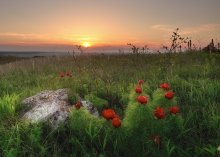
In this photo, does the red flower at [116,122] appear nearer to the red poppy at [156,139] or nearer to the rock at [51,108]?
the red poppy at [156,139]

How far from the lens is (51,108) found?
566cm

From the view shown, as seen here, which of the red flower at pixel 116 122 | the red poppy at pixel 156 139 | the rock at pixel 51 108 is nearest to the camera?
the red poppy at pixel 156 139

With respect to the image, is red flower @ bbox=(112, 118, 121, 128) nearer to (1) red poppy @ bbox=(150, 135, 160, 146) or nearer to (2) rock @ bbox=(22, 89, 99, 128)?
(1) red poppy @ bbox=(150, 135, 160, 146)

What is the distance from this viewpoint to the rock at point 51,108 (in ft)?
17.8

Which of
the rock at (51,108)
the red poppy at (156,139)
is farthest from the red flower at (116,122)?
the rock at (51,108)

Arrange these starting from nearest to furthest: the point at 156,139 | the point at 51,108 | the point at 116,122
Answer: the point at 156,139, the point at 116,122, the point at 51,108

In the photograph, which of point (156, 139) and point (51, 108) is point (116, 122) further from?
point (51, 108)

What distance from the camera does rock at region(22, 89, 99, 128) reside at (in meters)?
5.43

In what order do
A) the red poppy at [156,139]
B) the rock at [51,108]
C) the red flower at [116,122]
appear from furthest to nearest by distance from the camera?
the rock at [51,108]
the red flower at [116,122]
the red poppy at [156,139]

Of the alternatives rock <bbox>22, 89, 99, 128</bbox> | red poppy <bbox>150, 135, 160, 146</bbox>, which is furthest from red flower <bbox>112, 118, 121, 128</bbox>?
rock <bbox>22, 89, 99, 128</bbox>

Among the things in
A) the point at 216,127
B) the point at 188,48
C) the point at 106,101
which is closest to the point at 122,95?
the point at 106,101

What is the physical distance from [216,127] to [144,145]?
119 cm

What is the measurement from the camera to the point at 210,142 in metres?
5.02

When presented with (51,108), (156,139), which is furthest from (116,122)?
(51,108)
